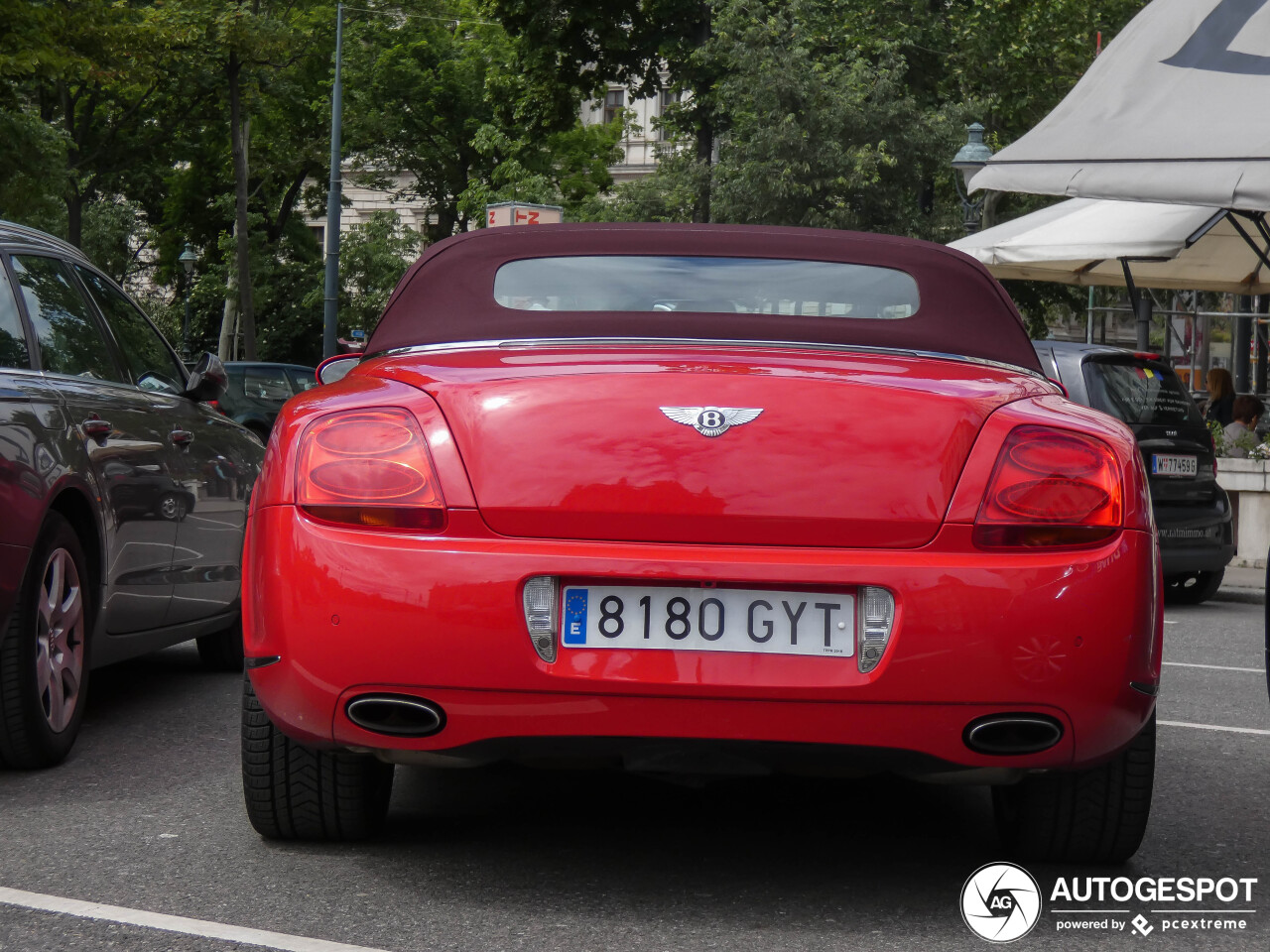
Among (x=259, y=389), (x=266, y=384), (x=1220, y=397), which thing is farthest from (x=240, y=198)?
(x=1220, y=397)

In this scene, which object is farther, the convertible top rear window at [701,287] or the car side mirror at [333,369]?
the car side mirror at [333,369]

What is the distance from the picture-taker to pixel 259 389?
87.9 ft

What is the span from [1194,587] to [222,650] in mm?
7907

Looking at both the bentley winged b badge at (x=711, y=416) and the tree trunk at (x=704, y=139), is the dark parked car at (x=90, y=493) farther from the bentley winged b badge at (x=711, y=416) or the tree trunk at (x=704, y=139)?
the tree trunk at (x=704, y=139)

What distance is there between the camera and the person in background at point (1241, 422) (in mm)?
15344

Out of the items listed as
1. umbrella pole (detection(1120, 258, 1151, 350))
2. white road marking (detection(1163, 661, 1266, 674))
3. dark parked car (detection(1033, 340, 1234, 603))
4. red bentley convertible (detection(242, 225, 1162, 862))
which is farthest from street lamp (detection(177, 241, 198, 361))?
red bentley convertible (detection(242, 225, 1162, 862))

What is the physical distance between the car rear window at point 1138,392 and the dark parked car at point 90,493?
20.8ft

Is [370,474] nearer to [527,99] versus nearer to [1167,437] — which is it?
[1167,437]

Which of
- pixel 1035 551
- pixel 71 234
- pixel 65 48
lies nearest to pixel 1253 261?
pixel 65 48

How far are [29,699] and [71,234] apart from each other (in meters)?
32.5

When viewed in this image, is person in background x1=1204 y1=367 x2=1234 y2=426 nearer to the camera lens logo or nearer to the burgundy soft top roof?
the burgundy soft top roof

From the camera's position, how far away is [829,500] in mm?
3488

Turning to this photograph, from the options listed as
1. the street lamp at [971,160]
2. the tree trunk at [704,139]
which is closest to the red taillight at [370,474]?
the street lamp at [971,160]

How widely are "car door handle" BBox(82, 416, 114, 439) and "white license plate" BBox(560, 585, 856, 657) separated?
8.42 feet
